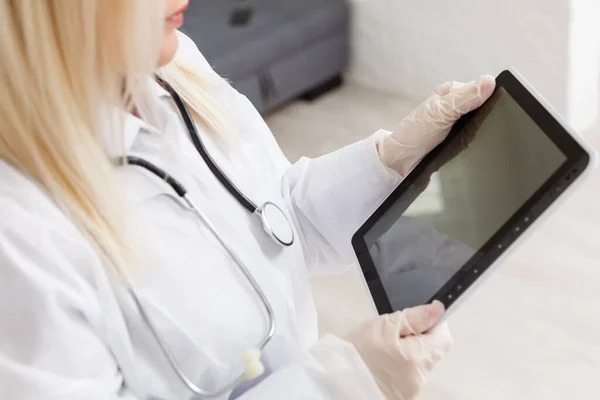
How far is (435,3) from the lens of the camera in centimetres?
232

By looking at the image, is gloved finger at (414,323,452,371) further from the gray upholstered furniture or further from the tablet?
the gray upholstered furniture

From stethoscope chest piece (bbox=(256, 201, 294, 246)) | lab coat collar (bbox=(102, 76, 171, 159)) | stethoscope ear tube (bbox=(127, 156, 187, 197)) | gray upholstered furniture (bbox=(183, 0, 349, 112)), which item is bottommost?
gray upholstered furniture (bbox=(183, 0, 349, 112))

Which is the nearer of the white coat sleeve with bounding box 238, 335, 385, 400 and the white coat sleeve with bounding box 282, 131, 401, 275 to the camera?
the white coat sleeve with bounding box 238, 335, 385, 400

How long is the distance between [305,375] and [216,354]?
0.35 ft

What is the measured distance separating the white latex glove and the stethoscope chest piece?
19 cm

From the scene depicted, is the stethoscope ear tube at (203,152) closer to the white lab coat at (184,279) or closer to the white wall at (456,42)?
the white lab coat at (184,279)

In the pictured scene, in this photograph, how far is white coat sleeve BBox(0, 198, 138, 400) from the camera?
62cm

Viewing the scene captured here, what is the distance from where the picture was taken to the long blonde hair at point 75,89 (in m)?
0.61

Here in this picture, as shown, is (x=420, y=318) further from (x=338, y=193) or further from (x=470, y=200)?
(x=338, y=193)

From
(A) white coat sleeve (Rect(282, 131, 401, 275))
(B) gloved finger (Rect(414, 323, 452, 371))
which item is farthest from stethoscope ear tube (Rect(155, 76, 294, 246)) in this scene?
(B) gloved finger (Rect(414, 323, 452, 371))

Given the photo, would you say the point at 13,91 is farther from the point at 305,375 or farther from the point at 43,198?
the point at 305,375

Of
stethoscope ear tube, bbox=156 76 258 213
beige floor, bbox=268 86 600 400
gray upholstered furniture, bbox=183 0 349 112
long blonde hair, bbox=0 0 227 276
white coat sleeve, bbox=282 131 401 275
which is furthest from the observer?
gray upholstered furniture, bbox=183 0 349 112

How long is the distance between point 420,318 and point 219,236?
253mm

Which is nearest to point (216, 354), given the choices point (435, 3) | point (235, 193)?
point (235, 193)
